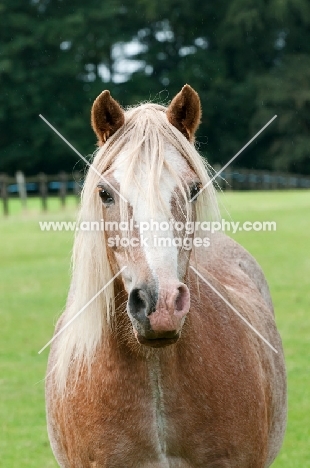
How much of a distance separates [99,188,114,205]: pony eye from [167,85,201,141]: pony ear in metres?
0.48

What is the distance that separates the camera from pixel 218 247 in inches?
193

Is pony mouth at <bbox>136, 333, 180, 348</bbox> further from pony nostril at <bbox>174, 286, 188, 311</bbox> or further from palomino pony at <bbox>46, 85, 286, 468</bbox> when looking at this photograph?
palomino pony at <bbox>46, 85, 286, 468</bbox>

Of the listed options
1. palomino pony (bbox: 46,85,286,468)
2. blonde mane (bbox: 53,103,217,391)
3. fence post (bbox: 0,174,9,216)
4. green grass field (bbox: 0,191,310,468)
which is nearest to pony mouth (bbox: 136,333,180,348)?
palomino pony (bbox: 46,85,286,468)

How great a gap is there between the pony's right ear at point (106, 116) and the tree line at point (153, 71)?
38267 millimetres

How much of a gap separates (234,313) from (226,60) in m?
44.7

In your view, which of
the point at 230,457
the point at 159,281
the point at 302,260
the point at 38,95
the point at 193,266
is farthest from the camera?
the point at 38,95

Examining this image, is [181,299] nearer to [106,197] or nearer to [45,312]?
[106,197]

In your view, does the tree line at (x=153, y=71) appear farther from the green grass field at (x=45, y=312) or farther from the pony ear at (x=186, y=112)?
the pony ear at (x=186, y=112)

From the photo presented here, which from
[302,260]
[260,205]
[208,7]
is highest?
[208,7]

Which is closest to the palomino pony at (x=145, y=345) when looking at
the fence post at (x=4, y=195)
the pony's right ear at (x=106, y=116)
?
the pony's right ear at (x=106, y=116)

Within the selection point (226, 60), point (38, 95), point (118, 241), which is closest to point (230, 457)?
point (118, 241)

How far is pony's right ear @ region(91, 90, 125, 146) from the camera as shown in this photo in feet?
10.2

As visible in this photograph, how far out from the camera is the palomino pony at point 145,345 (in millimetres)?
2891

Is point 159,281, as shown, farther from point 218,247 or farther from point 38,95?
point 38,95
